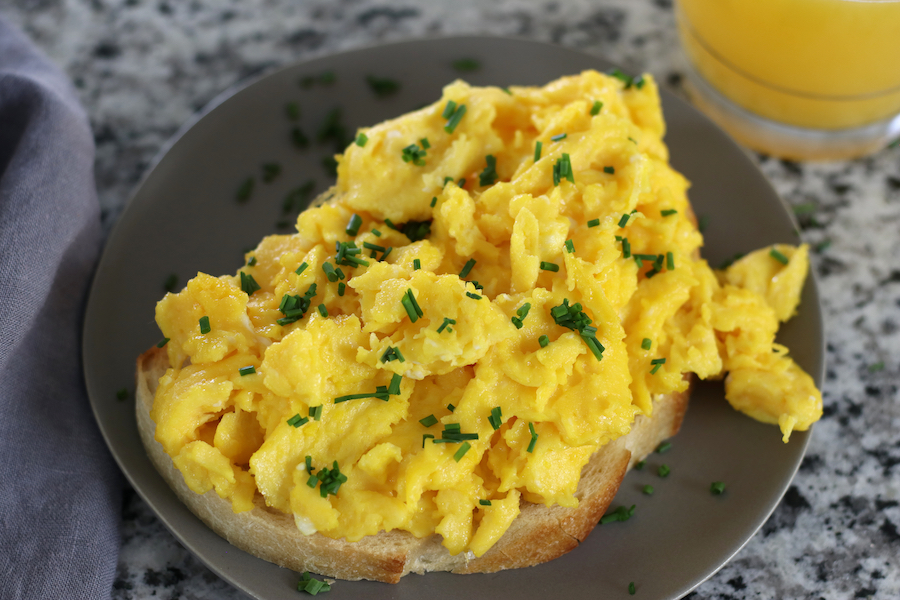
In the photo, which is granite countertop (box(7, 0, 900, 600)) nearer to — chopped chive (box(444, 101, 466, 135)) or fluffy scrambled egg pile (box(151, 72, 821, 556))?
fluffy scrambled egg pile (box(151, 72, 821, 556))

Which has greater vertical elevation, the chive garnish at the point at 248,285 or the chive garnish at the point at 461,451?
the chive garnish at the point at 248,285

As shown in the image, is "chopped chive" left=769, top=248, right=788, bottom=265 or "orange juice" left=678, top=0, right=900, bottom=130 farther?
"orange juice" left=678, top=0, right=900, bottom=130

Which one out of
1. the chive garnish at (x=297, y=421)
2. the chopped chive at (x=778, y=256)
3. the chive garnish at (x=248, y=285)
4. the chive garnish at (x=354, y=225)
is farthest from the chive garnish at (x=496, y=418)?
the chopped chive at (x=778, y=256)

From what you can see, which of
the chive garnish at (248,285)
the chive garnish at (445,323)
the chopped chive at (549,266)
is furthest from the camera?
the chive garnish at (248,285)

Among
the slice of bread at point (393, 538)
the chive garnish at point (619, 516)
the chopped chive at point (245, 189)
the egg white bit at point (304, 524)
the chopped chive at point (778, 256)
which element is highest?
the chopped chive at point (778, 256)

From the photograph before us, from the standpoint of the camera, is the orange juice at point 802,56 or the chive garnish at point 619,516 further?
the orange juice at point 802,56

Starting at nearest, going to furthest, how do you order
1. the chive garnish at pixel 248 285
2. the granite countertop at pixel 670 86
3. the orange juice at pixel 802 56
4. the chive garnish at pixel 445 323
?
the chive garnish at pixel 445 323 → the chive garnish at pixel 248 285 → the granite countertop at pixel 670 86 → the orange juice at pixel 802 56

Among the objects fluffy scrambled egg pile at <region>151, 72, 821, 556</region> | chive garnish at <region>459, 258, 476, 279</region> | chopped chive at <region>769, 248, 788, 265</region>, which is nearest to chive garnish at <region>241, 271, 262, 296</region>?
fluffy scrambled egg pile at <region>151, 72, 821, 556</region>

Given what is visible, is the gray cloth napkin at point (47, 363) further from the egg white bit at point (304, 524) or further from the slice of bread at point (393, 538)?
the egg white bit at point (304, 524)

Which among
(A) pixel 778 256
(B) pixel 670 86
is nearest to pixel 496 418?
(A) pixel 778 256
